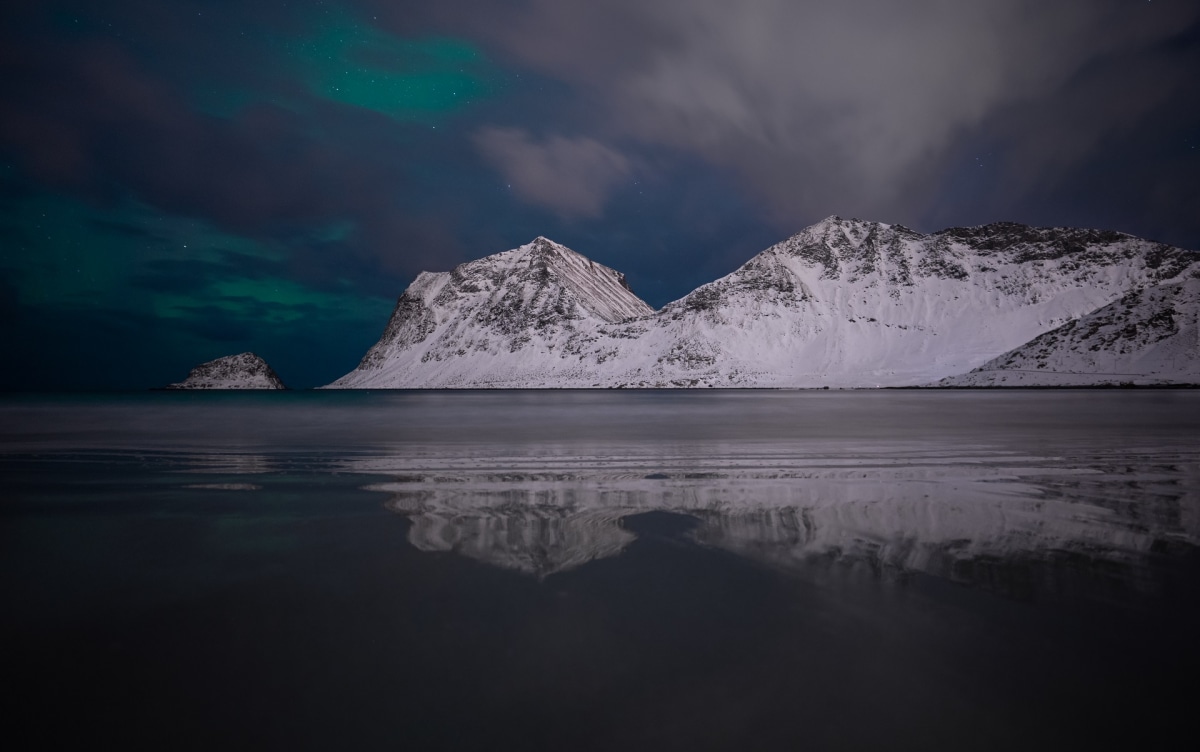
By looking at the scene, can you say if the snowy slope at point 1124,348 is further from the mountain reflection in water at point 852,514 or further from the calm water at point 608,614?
the calm water at point 608,614

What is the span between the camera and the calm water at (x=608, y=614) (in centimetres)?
332

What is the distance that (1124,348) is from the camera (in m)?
111

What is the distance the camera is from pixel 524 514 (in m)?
8.47

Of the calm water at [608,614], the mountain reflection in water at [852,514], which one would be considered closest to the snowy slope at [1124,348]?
the mountain reflection in water at [852,514]

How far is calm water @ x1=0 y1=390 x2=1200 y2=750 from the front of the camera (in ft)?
10.9

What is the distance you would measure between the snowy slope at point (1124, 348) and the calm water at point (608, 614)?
428ft

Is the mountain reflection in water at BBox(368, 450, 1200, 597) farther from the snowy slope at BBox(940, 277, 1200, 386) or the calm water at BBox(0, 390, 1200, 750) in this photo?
the snowy slope at BBox(940, 277, 1200, 386)

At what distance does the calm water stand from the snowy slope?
13044cm

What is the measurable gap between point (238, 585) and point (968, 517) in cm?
939

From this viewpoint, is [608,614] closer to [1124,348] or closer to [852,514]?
[852,514]

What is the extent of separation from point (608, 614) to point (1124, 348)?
14923 centimetres

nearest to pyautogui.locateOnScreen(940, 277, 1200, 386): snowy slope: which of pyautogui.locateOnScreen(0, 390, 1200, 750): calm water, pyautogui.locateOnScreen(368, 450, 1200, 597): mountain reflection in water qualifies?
pyautogui.locateOnScreen(368, 450, 1200, 597): mountain reflection in water

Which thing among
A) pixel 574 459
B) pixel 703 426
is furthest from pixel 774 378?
pixel 574 459

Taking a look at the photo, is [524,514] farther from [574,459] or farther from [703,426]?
[703,426]
